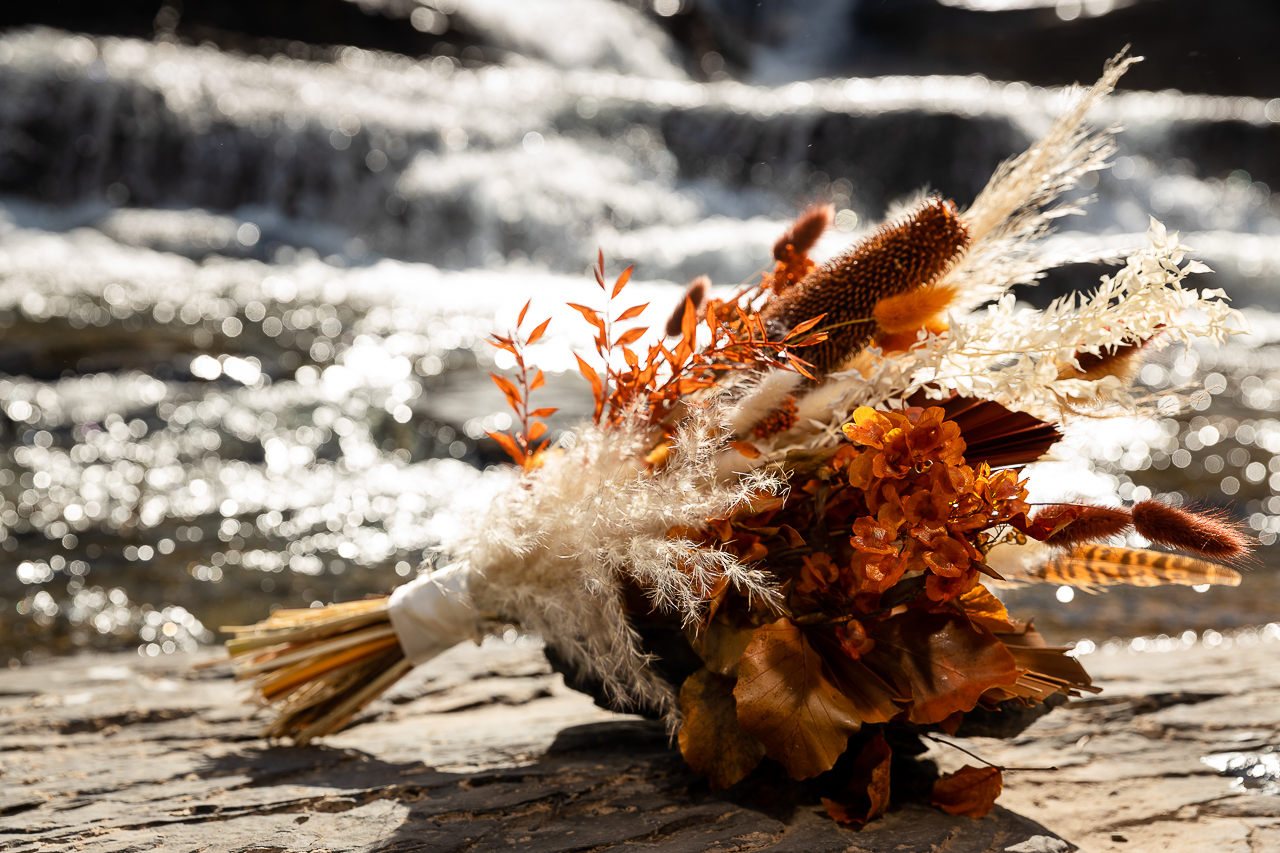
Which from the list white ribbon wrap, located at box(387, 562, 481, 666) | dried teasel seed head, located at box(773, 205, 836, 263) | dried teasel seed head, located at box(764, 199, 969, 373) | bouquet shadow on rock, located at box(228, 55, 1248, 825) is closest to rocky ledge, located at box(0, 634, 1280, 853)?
bouquet shadow on rock, located at box(228, 55, 1248, 825)

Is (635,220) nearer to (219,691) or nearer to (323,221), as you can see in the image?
(323,221)

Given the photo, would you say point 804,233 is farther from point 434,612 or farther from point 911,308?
point 434,612

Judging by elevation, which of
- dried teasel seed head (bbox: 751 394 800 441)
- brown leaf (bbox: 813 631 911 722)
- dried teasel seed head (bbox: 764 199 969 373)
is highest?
dried teasel seed head (bbox: 764 199 969 373)

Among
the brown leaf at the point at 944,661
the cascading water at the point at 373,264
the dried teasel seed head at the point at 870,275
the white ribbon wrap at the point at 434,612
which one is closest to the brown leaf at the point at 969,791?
the brown leaf at the point at 944,661

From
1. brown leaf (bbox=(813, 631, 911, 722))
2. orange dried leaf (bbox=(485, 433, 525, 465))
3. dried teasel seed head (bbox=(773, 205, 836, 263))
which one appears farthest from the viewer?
dried teasel seed head (bbox=(773, 205, 836, 263))

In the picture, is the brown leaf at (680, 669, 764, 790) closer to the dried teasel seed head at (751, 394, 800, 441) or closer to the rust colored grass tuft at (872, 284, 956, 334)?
the dried teasel seed head at (751, 394, 800, 441)

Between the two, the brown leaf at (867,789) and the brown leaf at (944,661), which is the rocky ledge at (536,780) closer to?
the brown leaf at (867,789)
